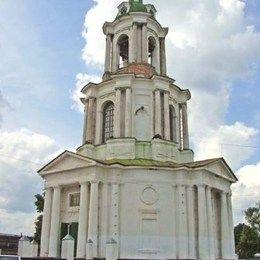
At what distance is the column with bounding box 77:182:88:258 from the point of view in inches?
960

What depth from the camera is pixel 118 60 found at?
32594 millimetres

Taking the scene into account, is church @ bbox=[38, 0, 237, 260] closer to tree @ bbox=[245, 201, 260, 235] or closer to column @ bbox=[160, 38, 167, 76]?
column @ bbox=[160, 38, 167, 76]

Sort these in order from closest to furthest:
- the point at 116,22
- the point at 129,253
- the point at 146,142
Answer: the point at 129,253 → the point at 146,142 → the point at 116,22

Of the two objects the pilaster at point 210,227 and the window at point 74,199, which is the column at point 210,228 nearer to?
the pilaster at point 210,227

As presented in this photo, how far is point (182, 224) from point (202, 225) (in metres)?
1.21

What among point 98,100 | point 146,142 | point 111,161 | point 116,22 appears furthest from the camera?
point 116,22

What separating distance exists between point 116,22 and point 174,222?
1661 centimetres

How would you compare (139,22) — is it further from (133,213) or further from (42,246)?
(42,246)

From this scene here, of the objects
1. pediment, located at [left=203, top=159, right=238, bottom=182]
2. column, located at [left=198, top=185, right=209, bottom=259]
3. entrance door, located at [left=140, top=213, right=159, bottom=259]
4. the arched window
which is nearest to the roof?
pediment, located at [left=203, top=159, right=238, bottom=182]

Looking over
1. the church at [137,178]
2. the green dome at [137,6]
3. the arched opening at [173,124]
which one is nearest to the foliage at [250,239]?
the church at [137,178]

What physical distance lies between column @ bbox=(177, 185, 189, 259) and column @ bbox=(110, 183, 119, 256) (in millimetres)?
3773

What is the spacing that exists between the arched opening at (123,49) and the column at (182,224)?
1170 centimetres

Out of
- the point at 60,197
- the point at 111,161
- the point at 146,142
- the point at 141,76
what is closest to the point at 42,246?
the point at 60,197

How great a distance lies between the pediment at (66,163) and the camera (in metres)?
25.9
